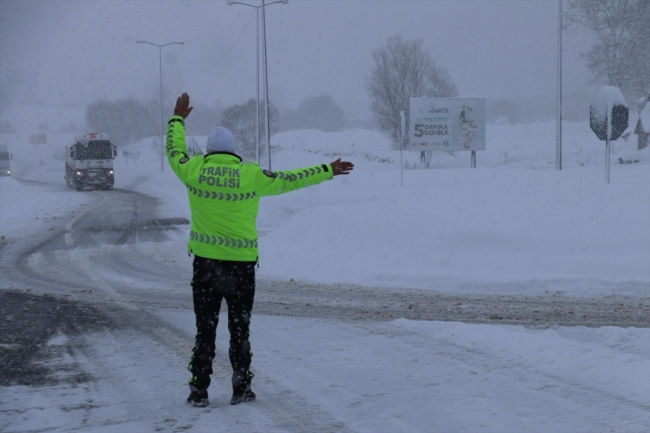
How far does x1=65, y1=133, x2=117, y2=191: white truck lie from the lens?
136 feet

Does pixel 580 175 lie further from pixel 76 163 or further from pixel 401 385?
pixel 76 163

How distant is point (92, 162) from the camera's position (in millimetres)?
41656

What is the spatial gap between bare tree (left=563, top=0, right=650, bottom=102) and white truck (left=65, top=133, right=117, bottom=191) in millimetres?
35581

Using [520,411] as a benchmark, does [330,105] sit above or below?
above

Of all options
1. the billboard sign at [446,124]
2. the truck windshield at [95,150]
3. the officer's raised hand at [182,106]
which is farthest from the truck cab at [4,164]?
the officer's raised hand at [182,106]

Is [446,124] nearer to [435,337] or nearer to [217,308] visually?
[435,337]

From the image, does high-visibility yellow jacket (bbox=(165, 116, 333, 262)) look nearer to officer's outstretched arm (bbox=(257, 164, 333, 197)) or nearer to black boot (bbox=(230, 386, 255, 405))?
officer's outstretched arm (bbox=(257, 164, 333, 197))

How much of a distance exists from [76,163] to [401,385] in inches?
1523

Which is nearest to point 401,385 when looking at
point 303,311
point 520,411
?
point 520,411

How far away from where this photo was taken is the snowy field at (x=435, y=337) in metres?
4.91

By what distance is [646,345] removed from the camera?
21.6 feet

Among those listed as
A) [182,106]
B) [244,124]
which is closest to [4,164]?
[244,124]

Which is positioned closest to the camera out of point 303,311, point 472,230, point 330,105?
point 303,311

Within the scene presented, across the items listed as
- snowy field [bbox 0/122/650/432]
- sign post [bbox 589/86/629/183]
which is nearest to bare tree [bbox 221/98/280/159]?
snowy field [bbox 0/122/650/432]
